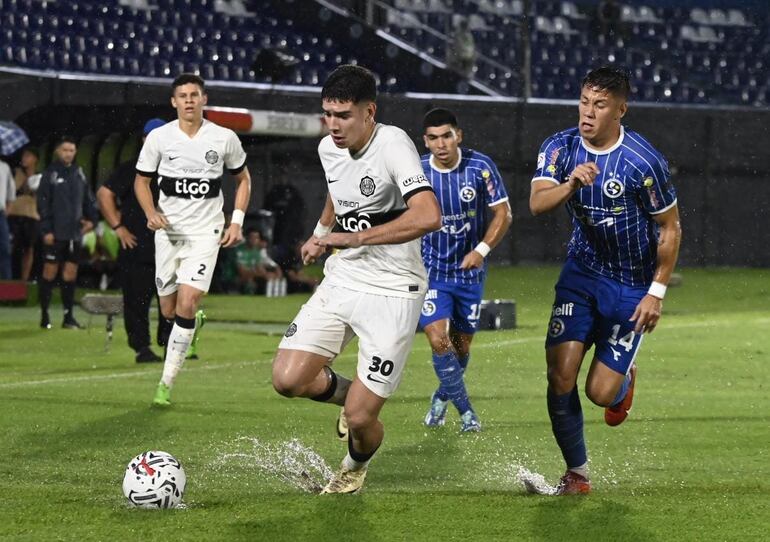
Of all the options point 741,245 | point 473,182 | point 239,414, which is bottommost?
point 741,245

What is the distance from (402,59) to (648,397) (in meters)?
18.6

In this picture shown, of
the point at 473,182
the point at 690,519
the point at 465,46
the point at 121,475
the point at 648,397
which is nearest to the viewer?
the point at 690,519

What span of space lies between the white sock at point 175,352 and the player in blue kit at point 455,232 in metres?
1.87

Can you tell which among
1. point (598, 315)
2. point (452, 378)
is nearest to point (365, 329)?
point (598, 315)

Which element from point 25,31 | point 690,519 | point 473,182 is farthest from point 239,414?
point 25,31

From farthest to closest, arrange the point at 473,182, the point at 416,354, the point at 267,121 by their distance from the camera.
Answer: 1. the point at 267,121
2. the point at 416,354
3. the point at 473,182

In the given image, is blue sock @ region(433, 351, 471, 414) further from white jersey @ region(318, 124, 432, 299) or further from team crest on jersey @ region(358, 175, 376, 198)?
team crest on jersey @ region(358, 175, 376, 198)

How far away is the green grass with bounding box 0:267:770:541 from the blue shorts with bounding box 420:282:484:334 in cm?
71

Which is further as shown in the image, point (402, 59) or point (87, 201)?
point (402, 59)

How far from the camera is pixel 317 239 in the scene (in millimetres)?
6238

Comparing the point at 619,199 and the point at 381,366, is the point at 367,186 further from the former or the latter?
the point at 619,199

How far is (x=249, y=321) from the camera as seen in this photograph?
18062 millimetres

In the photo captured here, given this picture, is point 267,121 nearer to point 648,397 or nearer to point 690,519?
point 648,397

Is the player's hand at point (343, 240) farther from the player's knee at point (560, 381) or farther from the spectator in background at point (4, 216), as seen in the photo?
the spectator in background at point (4, 216)
